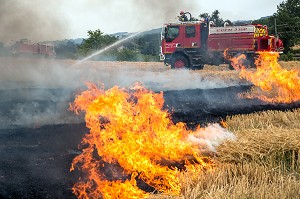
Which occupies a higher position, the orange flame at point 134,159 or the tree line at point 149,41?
the tree line at point 149,41

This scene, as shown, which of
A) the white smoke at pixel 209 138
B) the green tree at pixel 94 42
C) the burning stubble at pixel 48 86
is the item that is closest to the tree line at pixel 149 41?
the green tree at pixel 94 42

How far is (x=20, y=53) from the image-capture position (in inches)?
1281

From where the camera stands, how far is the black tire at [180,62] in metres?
23.9

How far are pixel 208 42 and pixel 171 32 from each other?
2.53 metres

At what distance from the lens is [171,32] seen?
23.6 metres

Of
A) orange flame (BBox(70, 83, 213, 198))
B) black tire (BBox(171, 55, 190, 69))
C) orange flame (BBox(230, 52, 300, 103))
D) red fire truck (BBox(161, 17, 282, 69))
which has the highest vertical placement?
red fire truck (BBox(161, 17, 282, 69))

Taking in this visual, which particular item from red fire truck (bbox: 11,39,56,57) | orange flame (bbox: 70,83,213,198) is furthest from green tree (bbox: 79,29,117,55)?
orange flame (bbox: 70,83,213,198)

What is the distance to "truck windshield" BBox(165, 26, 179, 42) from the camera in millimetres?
23484

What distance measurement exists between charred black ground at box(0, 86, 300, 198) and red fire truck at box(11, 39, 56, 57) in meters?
15.4

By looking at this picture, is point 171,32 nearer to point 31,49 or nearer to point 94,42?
point 31,49

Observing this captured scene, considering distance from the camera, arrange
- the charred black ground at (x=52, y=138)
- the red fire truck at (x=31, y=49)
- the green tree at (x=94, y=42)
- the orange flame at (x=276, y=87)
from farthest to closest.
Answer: the green tree at (x=94, y=42) → the red fire truck at (x=31, y=49) → the orange flame at (x=276, y=87) → the charred black ground at (x=52, y=138)

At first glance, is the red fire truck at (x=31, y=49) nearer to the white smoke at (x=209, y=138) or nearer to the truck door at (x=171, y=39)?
the truck door at (x=171, y=39)

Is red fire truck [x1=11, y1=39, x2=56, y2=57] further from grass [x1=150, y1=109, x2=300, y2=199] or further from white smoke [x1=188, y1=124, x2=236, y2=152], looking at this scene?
grass [x1=150, y1=109, x2=300, y2=199]

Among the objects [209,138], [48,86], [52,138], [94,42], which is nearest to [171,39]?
[48,86]
